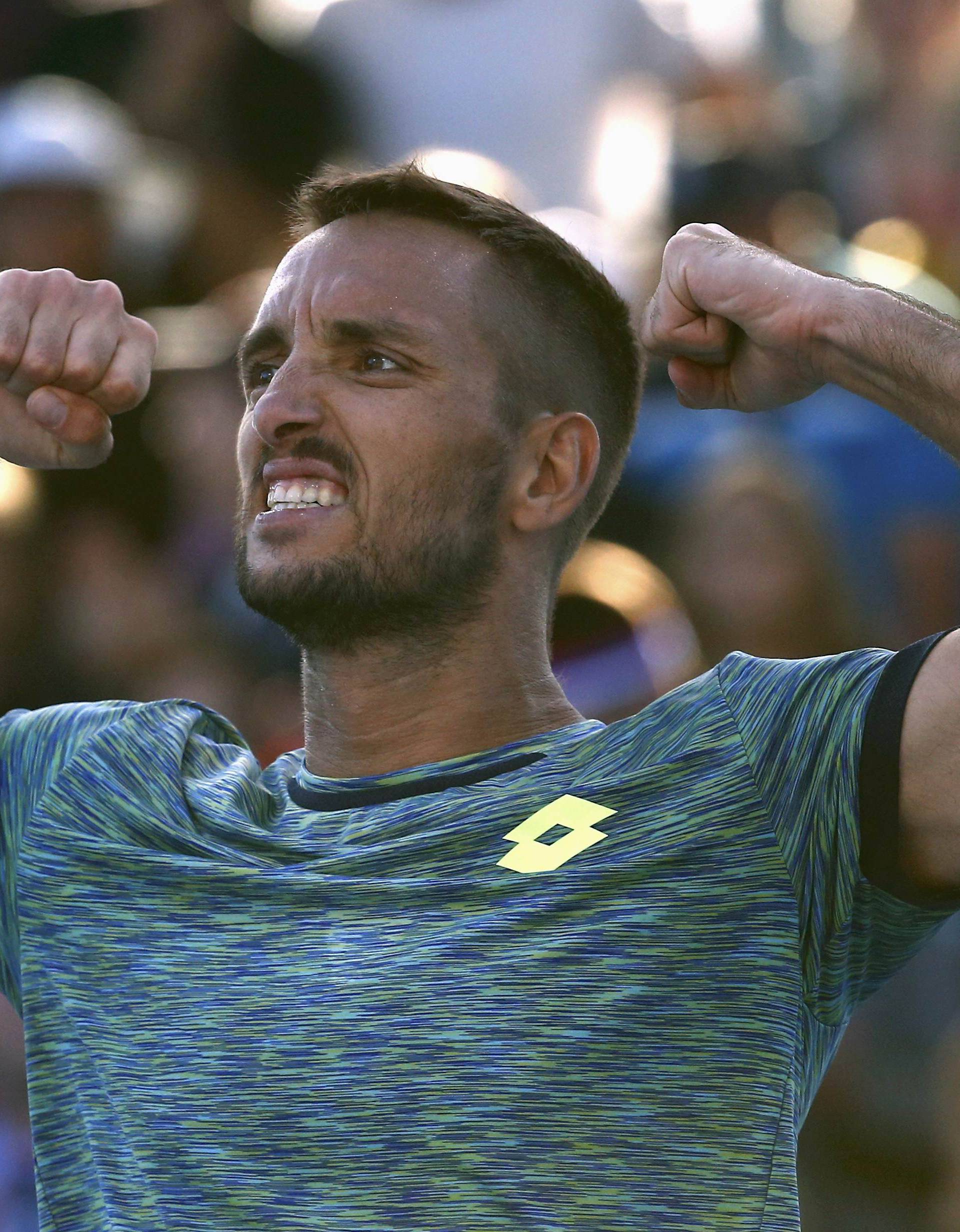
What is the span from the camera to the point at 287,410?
106 inches

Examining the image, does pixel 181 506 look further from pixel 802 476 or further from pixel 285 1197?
pixel 285 1197

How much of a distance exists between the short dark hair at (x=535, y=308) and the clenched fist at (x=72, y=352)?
445 millimetres

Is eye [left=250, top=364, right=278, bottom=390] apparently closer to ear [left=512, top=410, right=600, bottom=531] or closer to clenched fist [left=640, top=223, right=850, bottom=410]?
ear [left=512, top=410, right=600, bottom=531]

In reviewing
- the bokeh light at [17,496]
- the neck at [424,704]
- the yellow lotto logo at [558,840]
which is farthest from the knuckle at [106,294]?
the bokeh light at [17,496]

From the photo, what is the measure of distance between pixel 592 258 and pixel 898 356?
239cm

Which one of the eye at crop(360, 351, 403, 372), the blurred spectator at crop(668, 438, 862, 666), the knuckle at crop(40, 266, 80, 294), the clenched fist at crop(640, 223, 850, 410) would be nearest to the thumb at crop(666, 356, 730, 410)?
the clenched fist at crop(640, 223, 850, 410)

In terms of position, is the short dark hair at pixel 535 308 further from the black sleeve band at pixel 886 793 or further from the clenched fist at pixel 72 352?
the black sleeve band at pixel 886 793

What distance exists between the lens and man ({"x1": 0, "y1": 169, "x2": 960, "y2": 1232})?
218cm

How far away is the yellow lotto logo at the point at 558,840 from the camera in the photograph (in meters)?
2.34

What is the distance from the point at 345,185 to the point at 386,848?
1.15 meters

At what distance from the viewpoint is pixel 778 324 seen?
2406 millimetres

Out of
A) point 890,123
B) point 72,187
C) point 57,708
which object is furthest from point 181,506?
point 890,123

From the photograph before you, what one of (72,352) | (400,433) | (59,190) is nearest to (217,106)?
(59,190)

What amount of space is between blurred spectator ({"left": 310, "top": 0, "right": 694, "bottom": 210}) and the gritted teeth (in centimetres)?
348
